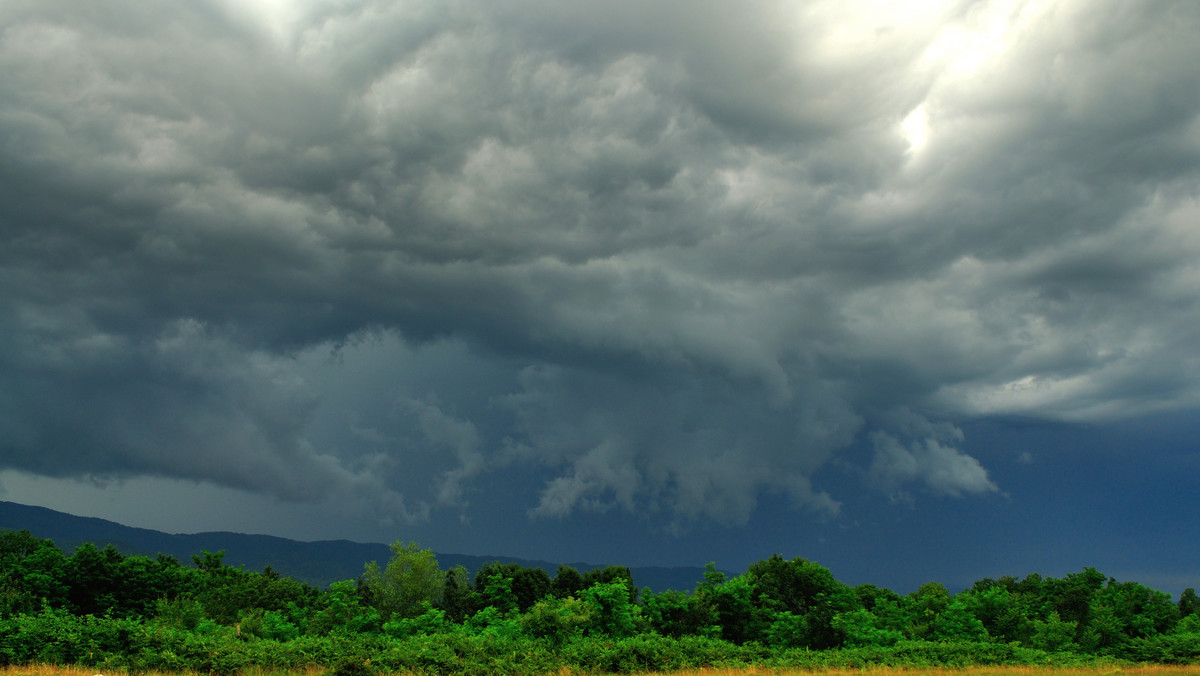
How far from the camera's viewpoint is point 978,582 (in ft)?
500

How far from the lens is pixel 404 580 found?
109 metres

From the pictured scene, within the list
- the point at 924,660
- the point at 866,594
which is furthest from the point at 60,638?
the point at 866,594

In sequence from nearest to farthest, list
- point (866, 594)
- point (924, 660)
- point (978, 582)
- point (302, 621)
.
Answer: point (924, 660) → point (302, 621) → point (866, 594) → point (978, 582)

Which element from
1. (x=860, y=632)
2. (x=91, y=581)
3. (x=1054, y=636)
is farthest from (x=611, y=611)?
(x=91, y=581)

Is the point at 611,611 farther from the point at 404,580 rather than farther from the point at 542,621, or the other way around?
the point at 404,580

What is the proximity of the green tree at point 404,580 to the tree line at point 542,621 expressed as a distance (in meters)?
0.31

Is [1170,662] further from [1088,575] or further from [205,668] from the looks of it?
[205,668]

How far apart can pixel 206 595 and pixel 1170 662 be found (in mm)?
117651

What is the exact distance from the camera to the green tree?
109 meters

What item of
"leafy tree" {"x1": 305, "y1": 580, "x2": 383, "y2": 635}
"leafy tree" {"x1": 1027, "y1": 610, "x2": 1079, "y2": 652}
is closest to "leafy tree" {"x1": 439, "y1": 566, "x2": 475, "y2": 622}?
"leafy tree" {"x1": 305, "y1": 580, "x2": 383, "y2": 635}

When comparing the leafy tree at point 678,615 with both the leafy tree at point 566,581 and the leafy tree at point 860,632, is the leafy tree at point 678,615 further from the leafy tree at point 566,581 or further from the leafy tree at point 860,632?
the leafy tree at point 566,581

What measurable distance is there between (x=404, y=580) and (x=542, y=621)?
62211 mm

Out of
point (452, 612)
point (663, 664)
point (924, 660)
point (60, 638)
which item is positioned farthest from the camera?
point (452, 612)

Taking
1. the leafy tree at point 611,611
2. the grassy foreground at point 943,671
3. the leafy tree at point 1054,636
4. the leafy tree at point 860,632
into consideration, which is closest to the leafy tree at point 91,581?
the leafy tree at point 611,611
